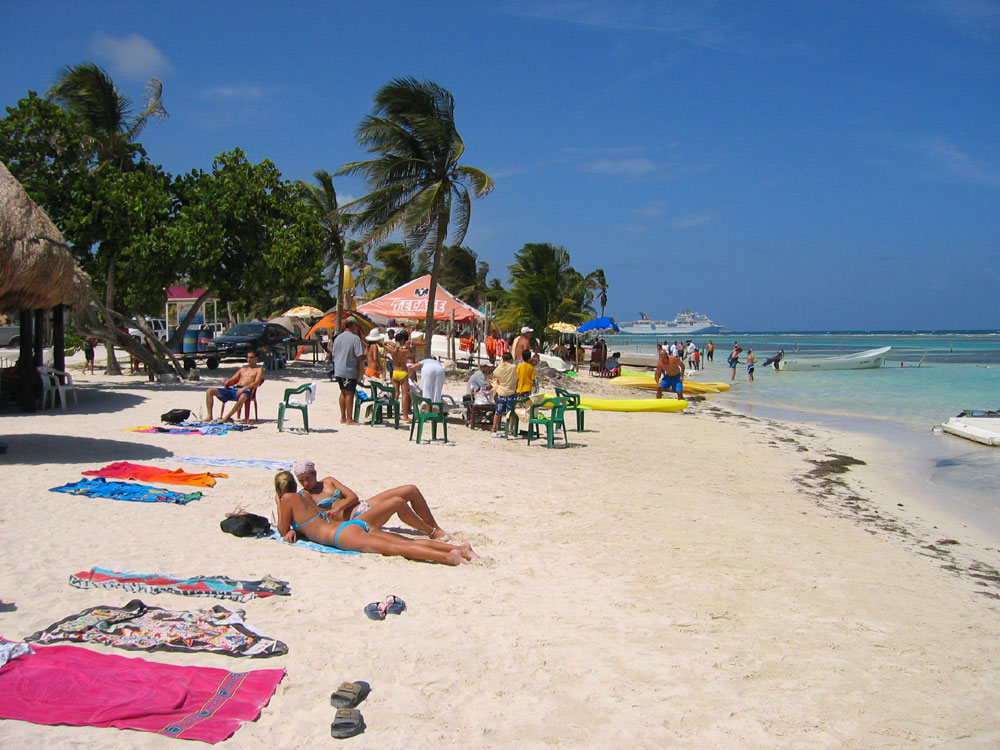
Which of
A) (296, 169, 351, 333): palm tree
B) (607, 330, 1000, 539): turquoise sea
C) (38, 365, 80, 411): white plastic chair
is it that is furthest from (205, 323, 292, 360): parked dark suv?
(607, 330, 1000, 539): turquoise sea

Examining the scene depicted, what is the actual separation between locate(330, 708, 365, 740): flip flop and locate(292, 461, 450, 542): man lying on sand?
243cm

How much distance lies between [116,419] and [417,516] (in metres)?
7.30

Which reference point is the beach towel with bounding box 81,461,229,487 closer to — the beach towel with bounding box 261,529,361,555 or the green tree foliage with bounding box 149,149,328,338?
the beach towel with bounding box 261,529,361,555

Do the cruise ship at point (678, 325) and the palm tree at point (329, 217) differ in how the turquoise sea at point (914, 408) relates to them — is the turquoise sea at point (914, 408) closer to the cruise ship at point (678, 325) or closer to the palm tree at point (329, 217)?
the palm tree at point (329, 217)

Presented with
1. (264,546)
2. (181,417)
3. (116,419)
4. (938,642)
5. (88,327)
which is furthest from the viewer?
(88,327)

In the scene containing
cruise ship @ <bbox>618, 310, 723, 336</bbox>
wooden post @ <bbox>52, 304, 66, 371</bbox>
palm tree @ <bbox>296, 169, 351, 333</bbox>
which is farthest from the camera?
cruise ship @ <bbox>618, 310, 723, 336</bbox>

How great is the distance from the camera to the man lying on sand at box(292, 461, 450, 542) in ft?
18.4

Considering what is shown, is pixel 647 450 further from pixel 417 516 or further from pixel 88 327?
pixel 88 327

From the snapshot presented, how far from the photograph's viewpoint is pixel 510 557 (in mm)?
5562

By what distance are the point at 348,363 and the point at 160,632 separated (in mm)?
7455

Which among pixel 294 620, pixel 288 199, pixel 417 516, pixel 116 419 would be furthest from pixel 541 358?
pixel 294 620

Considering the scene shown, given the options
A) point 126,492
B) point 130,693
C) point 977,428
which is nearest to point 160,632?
A: point 130,693

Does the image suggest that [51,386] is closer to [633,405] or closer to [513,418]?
[513,418]

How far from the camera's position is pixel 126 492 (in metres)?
6.49
